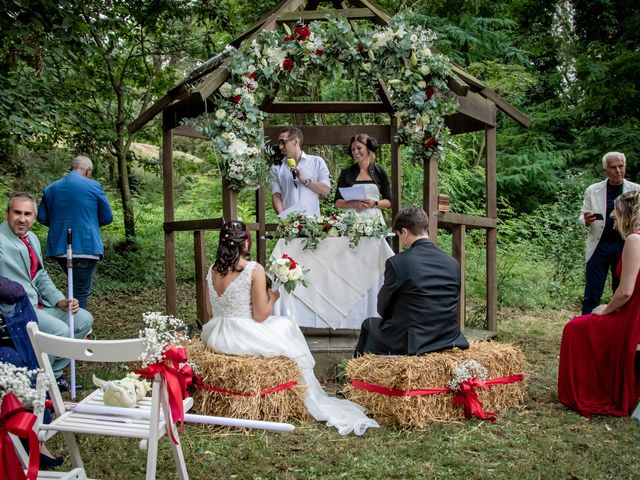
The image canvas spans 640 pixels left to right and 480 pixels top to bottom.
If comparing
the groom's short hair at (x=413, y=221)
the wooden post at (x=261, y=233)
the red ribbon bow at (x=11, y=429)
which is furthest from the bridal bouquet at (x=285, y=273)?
the red ribbon bow at (x=11, y=429)

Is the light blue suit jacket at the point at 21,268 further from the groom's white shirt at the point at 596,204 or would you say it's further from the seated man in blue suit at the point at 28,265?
the groom's white shirt at the point at 596,204

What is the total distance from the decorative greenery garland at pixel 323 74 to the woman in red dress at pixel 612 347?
7.32ft

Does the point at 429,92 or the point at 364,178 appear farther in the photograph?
the point at 364,178

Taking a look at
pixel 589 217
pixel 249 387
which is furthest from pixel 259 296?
pixel 589 217

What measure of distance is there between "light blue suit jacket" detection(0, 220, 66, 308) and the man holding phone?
5.38 metres

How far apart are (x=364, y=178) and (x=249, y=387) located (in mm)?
3583

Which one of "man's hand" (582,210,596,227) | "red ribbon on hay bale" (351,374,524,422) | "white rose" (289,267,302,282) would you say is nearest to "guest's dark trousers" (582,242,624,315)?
"man's hand" (582,210,596,227)

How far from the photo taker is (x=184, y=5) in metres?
11.7

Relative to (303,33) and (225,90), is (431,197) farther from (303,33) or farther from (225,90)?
(225,90)

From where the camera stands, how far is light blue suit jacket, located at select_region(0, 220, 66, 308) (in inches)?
214

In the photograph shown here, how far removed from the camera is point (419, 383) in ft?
16.7

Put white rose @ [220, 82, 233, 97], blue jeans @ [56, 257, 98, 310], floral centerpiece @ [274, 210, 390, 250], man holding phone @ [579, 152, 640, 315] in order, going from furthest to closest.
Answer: man holding phone @ [579, 152, 640, 315], blue jeans @ [56, 257, 98, 310], floral centerpiece @ [274, 210, 390, 250], white rose @ [220, 82, 233, 97]

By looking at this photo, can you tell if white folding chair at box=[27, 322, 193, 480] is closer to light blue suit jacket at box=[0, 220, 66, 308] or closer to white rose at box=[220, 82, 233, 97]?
light blue suit jacket at box=[0, 220, 66, 308]

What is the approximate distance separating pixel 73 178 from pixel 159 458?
375 cm
